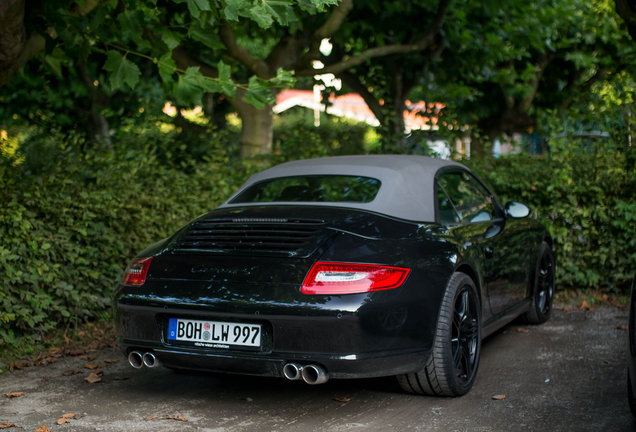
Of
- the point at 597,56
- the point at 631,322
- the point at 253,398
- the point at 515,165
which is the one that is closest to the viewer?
the point at 631,322

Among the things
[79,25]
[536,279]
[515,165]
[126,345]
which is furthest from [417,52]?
[126,345]

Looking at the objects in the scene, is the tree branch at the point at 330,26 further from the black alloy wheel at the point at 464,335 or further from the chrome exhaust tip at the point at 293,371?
the chrome exhaust tip at the point at 293,371

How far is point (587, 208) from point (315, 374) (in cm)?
485

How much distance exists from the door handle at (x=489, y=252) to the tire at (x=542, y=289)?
1.28 m

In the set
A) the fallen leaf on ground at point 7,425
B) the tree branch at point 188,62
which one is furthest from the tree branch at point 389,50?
the fallen leaf on ground at point 7,425

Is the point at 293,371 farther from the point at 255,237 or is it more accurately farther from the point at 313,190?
the point at 313,190

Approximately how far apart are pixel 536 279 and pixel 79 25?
14.4ft

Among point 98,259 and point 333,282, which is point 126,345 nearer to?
point 333,282

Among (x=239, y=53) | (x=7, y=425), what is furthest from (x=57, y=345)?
(x=239, y=53)

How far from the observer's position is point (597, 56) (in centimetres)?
1436

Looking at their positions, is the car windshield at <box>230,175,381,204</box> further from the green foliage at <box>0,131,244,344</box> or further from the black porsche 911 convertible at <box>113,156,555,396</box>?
the green foliage at <box>0,131,244,344</box>

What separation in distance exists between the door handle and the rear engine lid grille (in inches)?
53.1

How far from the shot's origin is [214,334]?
349 cm

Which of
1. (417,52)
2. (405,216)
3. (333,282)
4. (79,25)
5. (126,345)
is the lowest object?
(126,345)
